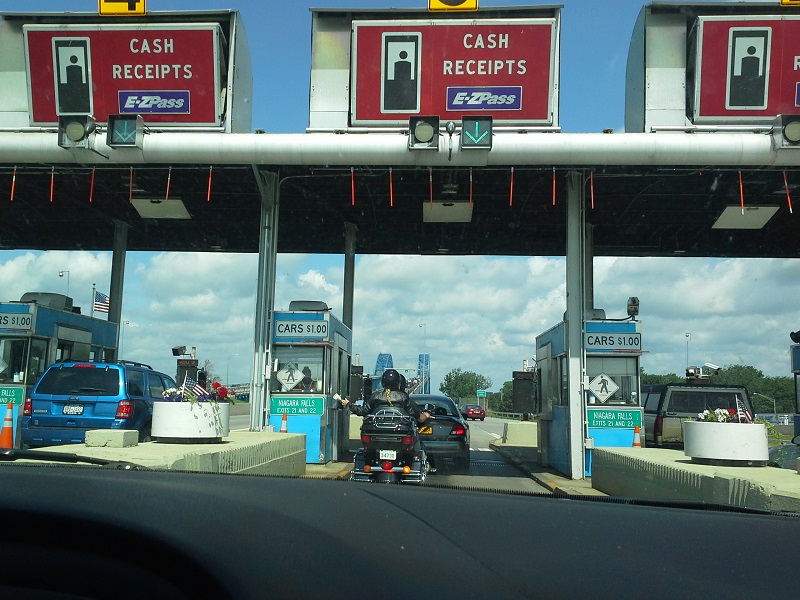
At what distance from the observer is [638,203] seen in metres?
19.2

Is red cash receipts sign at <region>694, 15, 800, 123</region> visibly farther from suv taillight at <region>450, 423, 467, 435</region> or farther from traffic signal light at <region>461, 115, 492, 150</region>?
suv taillight at <region>450, 423, 467, 435</region>

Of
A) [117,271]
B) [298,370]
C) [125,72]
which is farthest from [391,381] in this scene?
[117,271]

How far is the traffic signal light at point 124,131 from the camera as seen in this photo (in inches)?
570

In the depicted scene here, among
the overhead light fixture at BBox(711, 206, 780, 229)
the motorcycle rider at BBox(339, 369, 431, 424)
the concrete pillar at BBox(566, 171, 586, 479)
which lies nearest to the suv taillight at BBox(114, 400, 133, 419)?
the motorcycle rider at BBox(339, 369, 431, 424)

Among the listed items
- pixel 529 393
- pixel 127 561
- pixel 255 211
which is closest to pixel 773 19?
pixel 529 393

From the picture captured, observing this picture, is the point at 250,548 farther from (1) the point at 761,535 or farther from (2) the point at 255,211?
(2) the point at 255,211

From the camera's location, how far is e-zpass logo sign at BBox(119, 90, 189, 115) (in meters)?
15.7

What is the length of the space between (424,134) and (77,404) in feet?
25.9

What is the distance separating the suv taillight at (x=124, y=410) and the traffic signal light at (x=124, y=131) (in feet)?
15.1

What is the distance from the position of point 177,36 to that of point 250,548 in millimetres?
15355

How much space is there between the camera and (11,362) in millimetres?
19000

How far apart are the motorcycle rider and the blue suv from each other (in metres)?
5.32

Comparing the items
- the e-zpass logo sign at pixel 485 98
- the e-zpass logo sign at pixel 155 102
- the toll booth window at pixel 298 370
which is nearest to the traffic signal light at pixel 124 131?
the e-zpass logo sign at pixel 155 102

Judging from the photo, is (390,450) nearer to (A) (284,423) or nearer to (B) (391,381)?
(B) (391,381)
